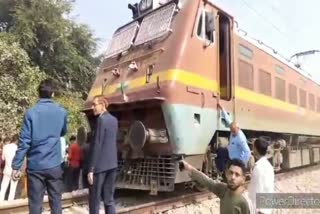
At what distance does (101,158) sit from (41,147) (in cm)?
103

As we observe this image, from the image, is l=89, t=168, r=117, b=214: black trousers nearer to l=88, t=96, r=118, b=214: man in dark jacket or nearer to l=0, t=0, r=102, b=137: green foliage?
l=88, t=96, r=118, b=214: man in dark jacket

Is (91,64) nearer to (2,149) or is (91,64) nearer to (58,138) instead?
(2,149)

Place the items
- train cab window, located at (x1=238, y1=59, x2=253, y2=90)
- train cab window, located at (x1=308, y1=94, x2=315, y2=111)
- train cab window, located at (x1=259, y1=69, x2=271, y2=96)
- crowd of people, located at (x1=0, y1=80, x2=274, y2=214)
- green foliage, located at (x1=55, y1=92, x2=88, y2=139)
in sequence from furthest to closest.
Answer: green foliage, located at (x1=55, y1=92, x2=88, y2=139) → train cab window, located at (x1=308, y1=94, x2=315, y2=111) → train cab window, located at (x1=259, y1=69, x2=271, y2=96) → train cab window, located at (x1=238, y1=59, x2=253, y2=90) → crowd of people, located at (x1=0, y1=80, x2=274, y2=214)

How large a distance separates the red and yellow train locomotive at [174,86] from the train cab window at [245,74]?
20mm

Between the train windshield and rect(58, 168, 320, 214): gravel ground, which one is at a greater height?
the train windshield

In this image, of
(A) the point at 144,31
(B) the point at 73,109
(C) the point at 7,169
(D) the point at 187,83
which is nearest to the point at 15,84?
(B) the point at 73,109

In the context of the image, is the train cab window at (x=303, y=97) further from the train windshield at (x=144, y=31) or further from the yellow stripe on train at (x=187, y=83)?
the train windshield at (x=144, y=31)

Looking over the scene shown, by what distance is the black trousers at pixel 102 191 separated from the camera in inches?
228

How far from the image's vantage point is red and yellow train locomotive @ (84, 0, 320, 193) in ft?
24.4

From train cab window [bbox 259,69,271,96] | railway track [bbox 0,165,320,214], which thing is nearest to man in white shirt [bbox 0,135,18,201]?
railway track [bbox 0,165,320,214]

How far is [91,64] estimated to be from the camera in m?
25.7

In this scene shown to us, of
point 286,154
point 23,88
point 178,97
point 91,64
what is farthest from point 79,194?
point 91,64

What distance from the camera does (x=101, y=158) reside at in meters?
5.79

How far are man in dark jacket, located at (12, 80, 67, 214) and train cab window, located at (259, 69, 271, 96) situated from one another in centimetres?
621
